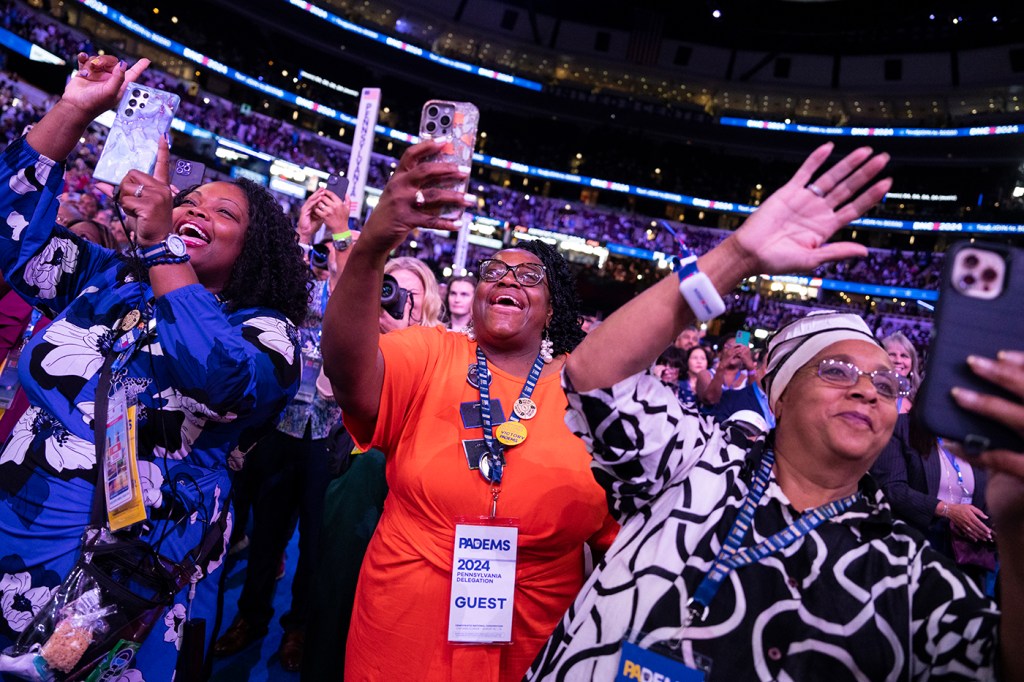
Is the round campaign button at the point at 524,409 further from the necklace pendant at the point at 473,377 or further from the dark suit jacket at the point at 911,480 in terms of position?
the dark suit jacket at the point at 911,480

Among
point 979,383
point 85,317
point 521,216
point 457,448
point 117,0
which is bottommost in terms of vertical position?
point 457,448

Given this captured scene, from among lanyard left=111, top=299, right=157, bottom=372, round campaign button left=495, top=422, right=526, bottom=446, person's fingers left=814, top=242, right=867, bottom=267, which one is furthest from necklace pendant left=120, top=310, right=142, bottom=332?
person's fingers left=814, top=242, right=867, bottom=267

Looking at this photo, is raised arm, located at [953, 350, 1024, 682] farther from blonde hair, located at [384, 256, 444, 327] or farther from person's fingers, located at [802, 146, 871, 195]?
blonde hair, located at [384, 256, 444, 327]

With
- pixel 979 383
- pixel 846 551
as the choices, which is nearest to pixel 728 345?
→ pixel 846 551

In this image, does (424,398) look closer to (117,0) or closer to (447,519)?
Result: (447,519)

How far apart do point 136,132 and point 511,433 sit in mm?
1425

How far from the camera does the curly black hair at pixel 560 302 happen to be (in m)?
2.25

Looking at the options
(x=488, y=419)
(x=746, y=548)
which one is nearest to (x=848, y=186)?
(x=746, y=548)

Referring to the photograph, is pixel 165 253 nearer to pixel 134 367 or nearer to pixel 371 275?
pixel 134 367

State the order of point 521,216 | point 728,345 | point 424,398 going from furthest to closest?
point 521,216 < point 728,345 < point 424,398

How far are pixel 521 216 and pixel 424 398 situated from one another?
2856 centimetres

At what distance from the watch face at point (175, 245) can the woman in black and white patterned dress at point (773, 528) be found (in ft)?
3.44

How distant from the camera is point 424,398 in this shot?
1.88 meters

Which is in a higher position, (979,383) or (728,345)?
(728,345)
